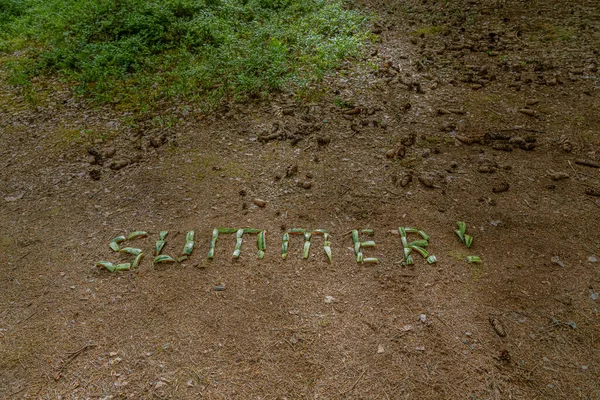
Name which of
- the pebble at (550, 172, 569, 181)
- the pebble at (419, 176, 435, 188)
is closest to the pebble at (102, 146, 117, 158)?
the pebble at (419, 176, 435, 188)

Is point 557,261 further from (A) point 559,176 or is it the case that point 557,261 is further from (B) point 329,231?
(B) point 329,231

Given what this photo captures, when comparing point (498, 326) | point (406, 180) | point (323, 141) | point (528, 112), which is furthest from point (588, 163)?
point (323, 141)

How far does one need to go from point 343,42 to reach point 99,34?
404 cm

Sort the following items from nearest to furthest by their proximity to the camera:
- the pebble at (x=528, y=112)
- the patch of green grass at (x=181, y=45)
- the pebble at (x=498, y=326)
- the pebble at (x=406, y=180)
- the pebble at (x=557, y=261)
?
1. the pebble at (x=498, y=326)
2. the pebble at (x=557, y=261)
3. the pebble at (x=406, y=180)
4. the pebble at (x=528, y=112)
5. the patch of green grass at (x=181, y=45)

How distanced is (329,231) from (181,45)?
4357 mm

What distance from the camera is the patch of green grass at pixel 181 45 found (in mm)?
5496

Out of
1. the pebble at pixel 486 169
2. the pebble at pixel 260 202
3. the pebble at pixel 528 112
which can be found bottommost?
the pebble at pixel 260 202

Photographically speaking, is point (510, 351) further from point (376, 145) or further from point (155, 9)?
point (155, 9)

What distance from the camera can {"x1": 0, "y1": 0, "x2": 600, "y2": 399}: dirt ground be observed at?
2.64 meters

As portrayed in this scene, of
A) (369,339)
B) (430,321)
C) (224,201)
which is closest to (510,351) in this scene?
→ (430,321)

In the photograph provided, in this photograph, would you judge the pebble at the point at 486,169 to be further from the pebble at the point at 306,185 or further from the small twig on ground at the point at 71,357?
the small twig on ground at the point at 71,357

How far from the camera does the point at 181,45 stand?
6195 mm

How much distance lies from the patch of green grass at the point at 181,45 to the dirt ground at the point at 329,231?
41 cm

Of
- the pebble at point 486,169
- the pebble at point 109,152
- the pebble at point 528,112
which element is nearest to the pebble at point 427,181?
the pebble at point 486,169
